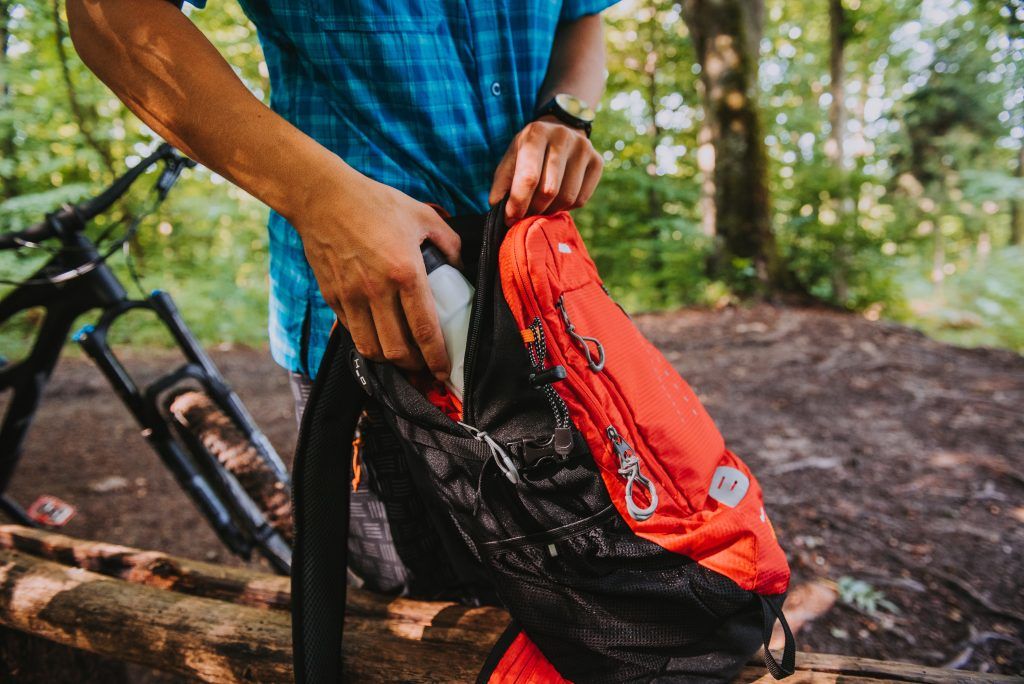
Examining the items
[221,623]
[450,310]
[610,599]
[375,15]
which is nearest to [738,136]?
[375,15]

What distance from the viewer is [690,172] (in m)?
11.1

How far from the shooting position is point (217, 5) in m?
6.39

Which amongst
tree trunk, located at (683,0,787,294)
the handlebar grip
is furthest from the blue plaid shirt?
tree trunk, located at (683,0,787,294)

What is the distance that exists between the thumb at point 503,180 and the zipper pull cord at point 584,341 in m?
0.20

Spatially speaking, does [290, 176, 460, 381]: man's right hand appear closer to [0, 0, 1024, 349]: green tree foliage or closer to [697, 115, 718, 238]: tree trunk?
[0, 0, 1024, 349]: green tree foliage

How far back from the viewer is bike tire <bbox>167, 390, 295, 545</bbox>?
1.80 m

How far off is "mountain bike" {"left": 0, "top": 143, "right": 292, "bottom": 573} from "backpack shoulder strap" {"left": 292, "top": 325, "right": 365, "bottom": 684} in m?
0.87

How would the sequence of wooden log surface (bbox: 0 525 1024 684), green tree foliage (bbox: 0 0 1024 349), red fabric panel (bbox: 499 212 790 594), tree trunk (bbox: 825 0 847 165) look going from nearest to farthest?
red fabric panel (bbox: 499 212 790 594), wooden log surface (bbox: 0 525 1024 684), green tree foliage (bbox: 0 0 1024 349), tree trunk (bbox: 825 0 847 165)

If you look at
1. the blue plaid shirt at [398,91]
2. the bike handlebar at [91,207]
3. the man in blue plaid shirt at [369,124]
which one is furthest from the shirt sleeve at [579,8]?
the bike handlebar at [91,207]

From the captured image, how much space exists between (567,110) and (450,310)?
0.47 metres

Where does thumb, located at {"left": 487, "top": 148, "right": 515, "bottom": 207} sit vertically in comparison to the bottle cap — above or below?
above

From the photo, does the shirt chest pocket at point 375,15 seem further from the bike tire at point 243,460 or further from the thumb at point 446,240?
the bike tire at point 243,460

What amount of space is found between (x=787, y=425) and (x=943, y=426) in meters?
0.89

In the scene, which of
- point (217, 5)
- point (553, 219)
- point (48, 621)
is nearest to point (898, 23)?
point (217, 5)
